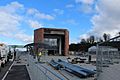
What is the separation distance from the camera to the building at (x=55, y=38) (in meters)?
82.3

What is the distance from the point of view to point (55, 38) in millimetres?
92188

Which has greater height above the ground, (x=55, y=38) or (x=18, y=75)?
(x=55, y=38)

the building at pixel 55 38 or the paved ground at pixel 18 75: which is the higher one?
the building at pixel 55 38

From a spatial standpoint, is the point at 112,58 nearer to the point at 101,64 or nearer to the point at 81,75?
the point at 101,64

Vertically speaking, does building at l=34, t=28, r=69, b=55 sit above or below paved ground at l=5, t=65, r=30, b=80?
above

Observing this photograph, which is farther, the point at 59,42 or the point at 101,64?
the point at 59,42

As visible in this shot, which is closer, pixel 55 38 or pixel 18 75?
pixel 18 75

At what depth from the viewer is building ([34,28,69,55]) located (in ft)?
270

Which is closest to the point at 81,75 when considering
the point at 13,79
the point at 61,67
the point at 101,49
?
the point at 13,79

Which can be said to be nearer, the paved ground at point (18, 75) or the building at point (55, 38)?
the paved ground at point (18, 75)

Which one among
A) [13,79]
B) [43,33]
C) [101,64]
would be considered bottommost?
[13,79]

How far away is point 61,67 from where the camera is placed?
104 feet

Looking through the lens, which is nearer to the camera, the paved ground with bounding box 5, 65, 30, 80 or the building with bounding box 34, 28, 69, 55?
the paved ground with bounding box 5, 65, 30, 80

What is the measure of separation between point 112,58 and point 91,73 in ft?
36.7
